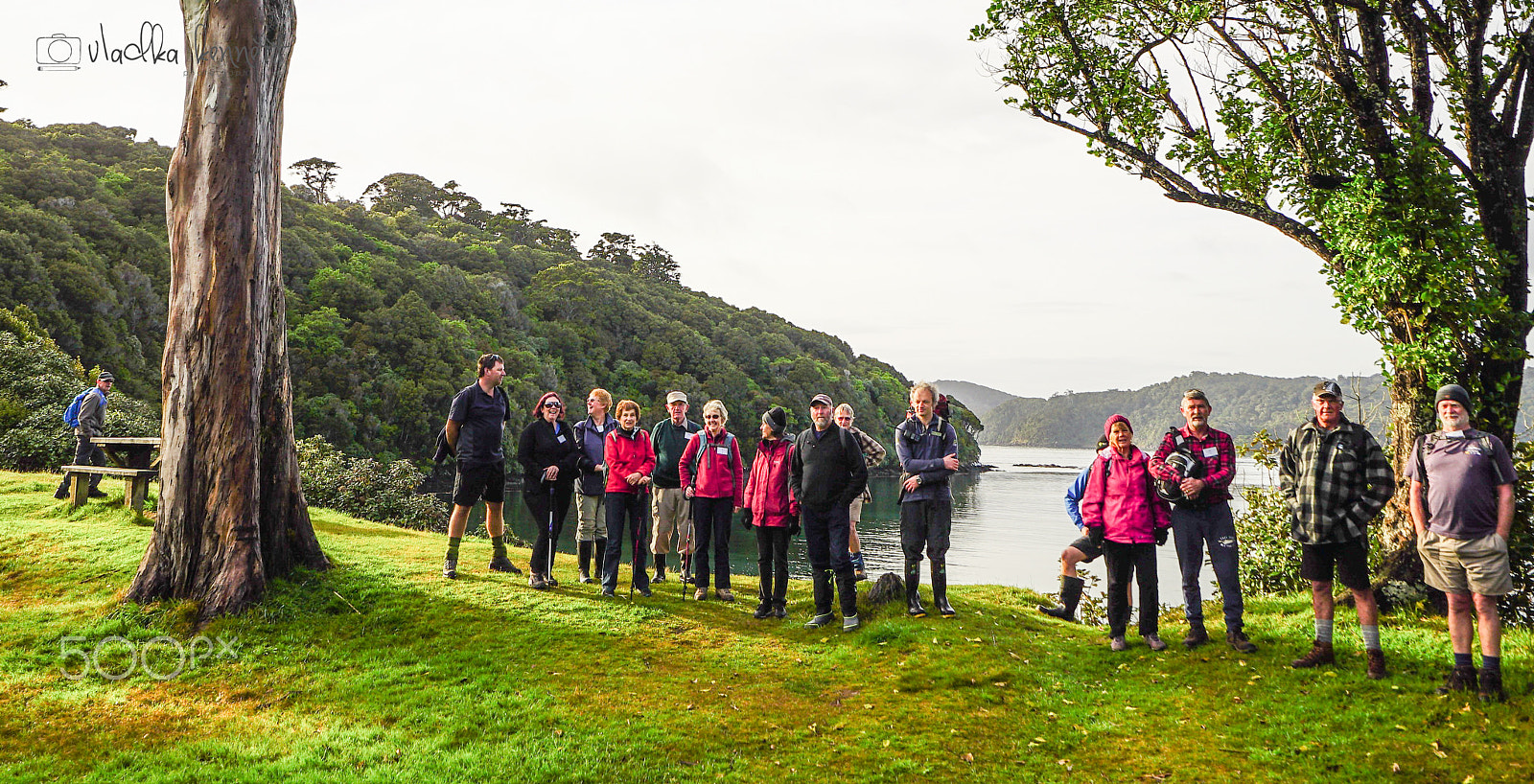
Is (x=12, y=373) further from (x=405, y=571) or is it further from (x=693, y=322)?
(x=693, y=322)

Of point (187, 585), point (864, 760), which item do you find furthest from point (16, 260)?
point (864, 760)

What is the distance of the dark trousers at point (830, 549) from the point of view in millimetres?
6707

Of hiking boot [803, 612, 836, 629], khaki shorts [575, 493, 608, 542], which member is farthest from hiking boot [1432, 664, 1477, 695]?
khaki shorts [575, 493, 608, 542]

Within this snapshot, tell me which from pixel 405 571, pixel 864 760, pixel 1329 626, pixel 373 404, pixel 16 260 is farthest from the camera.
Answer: pixel 373 404

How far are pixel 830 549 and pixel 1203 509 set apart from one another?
3.08m

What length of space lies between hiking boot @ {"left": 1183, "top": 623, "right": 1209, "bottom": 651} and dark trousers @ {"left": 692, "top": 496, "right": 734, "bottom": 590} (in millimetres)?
4239

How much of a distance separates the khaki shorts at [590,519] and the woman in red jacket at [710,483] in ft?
3.54

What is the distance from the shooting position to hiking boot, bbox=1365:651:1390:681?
17.0 ft

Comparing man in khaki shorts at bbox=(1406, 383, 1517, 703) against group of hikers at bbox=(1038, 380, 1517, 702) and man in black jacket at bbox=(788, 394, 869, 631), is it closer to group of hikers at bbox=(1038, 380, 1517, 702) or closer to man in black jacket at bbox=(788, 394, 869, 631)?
group of hikers at bbox=(1038, 380, 1517, 702)

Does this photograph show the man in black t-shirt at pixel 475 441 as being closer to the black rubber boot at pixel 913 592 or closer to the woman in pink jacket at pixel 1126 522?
the black rubber boot at pixel 913 592

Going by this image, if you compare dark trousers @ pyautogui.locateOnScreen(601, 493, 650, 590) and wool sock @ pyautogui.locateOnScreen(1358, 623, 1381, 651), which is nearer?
wool sock @ pyautogui.locateOnScreen(1358, 623, 1381, 651)

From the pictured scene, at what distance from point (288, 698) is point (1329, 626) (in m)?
7.32

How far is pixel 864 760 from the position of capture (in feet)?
14.4

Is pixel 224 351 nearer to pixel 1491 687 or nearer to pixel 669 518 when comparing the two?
pixel 669 518
